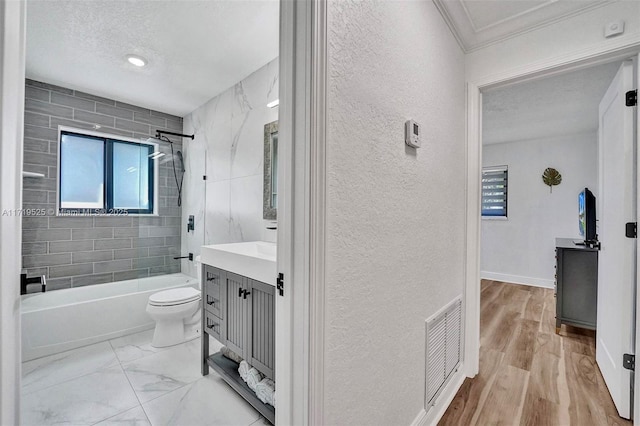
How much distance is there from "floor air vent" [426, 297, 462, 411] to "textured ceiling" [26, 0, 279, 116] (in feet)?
7.36

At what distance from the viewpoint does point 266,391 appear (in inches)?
65.6

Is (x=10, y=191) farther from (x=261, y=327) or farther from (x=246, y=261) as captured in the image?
(x=261, y=327)

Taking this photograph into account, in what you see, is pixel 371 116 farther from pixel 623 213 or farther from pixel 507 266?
pixel 507 266

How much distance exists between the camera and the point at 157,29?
2141mm

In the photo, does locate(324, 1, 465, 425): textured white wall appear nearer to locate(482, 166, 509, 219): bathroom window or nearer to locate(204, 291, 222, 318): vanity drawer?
locate(204, 291, 222, 318): vanity drawer

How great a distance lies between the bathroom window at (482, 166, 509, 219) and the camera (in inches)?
201

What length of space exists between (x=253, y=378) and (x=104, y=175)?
2948mm

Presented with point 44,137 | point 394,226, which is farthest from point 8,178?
point 44,137

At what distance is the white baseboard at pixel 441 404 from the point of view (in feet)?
4.91

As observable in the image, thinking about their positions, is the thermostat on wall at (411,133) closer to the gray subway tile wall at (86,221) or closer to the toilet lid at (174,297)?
the toilet lid at (174,297)

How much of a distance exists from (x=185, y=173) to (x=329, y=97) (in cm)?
328

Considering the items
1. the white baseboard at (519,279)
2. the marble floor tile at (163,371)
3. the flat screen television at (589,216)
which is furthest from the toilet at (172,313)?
the white baseboard at (519,279)

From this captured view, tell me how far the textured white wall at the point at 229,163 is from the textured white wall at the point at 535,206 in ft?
14.5

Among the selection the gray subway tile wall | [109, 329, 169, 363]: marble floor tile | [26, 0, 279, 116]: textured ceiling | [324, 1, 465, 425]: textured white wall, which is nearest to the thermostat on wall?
[324, 1, 465, 425]: textured white wall
